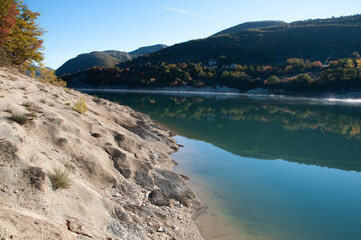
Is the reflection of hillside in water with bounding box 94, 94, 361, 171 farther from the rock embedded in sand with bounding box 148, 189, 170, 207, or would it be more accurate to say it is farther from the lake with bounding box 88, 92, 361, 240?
the rock embedded in sand with bounding box 148, 189, 170, 207

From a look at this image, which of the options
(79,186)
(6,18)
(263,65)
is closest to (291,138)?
(79,186)

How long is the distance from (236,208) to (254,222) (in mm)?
870

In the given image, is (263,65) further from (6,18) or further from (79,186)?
(79,186)

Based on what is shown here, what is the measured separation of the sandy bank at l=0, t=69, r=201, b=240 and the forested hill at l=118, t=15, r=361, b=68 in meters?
98.8

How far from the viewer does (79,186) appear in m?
5.59

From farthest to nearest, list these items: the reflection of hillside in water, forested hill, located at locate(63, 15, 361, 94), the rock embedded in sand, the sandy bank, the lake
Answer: forested hill, located at locate(63, 15, 361, 94)
the reflection of hillside in water
the lake
the rock embedded in sand
the sandy bank

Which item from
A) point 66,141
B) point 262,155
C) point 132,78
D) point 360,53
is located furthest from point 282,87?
point 66,141

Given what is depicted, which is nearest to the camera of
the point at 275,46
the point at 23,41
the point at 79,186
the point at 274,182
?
the point at 79,186

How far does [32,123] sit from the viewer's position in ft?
23.0

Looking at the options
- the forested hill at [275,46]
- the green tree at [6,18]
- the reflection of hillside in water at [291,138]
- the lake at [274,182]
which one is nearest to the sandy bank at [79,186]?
the lake at [274,182]

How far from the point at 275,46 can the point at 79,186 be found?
4523 inches

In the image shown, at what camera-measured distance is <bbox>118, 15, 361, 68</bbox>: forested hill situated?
97938 millimetres

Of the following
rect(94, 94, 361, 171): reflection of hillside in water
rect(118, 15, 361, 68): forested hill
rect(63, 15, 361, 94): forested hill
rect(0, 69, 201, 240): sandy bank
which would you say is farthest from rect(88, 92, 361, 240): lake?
rect(118, 15, 361, 68): forested hill

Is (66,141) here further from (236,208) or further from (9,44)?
(9,44)
